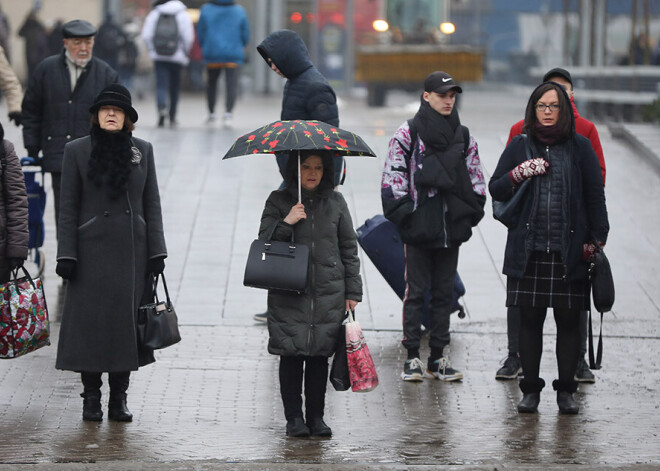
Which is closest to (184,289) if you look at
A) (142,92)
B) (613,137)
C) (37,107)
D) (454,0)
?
(37,107)

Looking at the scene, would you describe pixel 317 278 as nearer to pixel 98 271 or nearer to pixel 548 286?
pixel 98 271

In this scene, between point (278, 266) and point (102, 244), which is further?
point (102, 244)

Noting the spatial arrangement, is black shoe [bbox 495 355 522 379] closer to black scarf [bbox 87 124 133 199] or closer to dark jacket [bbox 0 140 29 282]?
black scarf [bbox 87 124 133 199]

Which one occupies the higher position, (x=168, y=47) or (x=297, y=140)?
(x=168, y=47)

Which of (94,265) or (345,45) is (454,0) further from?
(94,265)

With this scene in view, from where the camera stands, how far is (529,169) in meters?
6.89

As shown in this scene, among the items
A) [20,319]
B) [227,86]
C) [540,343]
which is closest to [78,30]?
[20,319]

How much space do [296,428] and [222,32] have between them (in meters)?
11.3

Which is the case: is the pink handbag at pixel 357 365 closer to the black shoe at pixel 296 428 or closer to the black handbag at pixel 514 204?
the black shoe at pixel 296 428

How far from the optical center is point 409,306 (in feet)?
26.0

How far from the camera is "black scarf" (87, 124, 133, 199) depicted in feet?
21.8

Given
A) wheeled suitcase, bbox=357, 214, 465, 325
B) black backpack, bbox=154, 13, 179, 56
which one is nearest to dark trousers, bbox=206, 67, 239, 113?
black backpack, bbox=154, 13, 179, 56

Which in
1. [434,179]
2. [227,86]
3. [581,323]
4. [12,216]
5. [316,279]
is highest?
[227,86]

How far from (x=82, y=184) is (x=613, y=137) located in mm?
10293
